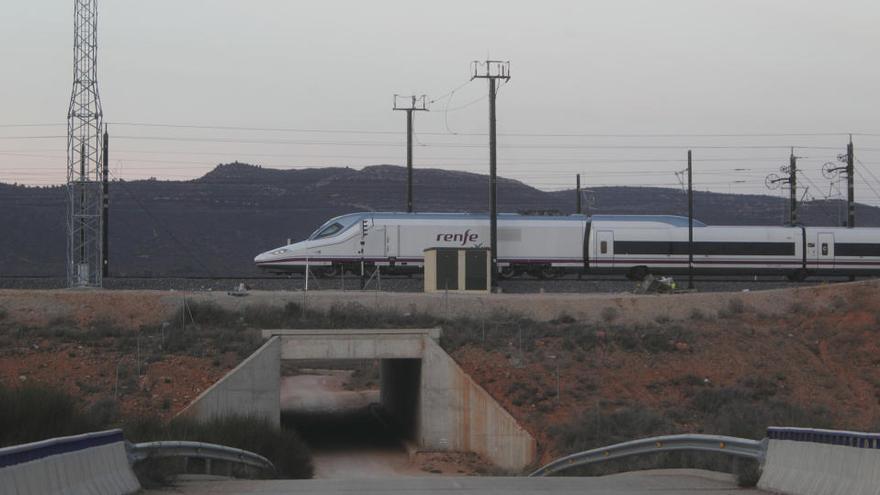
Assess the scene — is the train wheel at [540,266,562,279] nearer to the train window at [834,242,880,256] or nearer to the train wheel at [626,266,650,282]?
the train wheel at [626,266,650,282]

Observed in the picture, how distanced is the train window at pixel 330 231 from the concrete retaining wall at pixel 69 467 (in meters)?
34.8

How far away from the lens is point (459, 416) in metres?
31.5

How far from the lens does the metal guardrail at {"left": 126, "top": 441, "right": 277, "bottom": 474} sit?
1279cm

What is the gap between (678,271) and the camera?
49.0 metres

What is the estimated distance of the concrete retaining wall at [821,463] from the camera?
405 inches

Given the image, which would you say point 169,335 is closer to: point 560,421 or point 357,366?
point 560,421

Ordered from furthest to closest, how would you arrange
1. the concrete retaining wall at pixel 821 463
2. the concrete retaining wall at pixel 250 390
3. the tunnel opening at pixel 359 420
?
the tunnel opening at pixel 359 420
the concrete retaining wall at pixel 250 390
the concrete retaining wall at pixel 821 463

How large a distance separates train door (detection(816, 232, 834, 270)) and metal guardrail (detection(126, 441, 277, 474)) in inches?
1487

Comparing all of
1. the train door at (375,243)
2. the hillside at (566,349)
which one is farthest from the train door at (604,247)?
the train door at (375,243)

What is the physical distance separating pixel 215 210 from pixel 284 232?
13.4 metres

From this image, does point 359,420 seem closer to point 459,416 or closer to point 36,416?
point 459,416

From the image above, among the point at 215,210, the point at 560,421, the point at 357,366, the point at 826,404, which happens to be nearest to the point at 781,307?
the point at 826,404

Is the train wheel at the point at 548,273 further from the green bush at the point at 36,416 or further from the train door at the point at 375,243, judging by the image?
the green bush at the point at 36,416

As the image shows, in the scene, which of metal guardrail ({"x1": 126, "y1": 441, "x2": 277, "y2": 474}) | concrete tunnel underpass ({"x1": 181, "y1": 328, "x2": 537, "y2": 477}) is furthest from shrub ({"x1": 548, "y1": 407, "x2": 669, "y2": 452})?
metal guardrail ({"x1": 126, "y1": 441, "x2": 277, "y2": 474})
